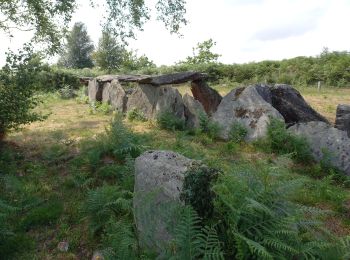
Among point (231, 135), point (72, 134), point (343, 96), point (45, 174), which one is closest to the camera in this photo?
point (45, 174)

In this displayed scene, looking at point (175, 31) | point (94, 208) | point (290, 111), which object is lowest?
point (94, 208)

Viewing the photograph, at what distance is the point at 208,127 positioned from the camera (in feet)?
31.7

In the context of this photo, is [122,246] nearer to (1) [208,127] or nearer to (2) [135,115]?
(1) [208,127]

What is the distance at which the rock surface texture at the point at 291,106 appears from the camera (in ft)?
34.1

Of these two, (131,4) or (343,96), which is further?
(343,96)

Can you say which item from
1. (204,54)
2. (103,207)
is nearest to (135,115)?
(103,207)

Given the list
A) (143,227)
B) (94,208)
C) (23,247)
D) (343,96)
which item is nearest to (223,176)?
(143,227)

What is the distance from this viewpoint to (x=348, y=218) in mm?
5672

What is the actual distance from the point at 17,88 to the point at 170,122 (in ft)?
13.1

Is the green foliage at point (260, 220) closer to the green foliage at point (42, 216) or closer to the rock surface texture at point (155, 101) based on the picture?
the green foliage at point (42, 216)

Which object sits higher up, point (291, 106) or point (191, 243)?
point (291, 106)

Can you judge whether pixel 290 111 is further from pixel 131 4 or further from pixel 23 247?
pixel 23 247

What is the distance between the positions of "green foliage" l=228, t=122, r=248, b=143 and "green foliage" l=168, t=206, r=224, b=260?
5.67 m

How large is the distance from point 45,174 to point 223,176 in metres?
4.32
